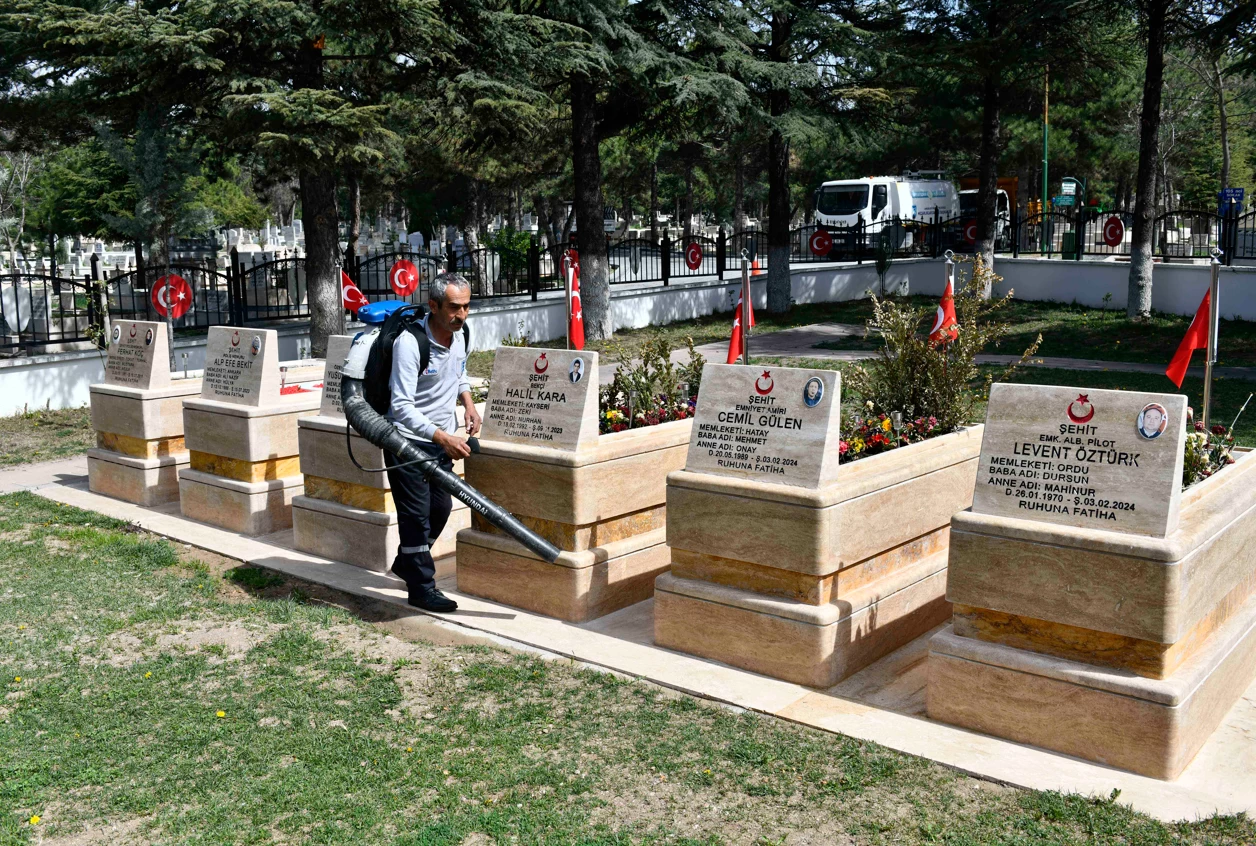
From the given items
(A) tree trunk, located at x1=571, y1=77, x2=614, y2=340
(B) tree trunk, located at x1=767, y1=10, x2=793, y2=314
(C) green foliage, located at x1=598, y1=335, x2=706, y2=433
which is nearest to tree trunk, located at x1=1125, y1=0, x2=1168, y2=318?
(B) tree trunk, located at x1=767, y1=10, x2=793, y2=314

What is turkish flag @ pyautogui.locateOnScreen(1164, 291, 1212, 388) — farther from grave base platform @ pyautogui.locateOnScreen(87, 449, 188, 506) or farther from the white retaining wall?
the white retaining wall

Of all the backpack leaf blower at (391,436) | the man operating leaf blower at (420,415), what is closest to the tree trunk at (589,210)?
the man operating leaf blower at (420,415)

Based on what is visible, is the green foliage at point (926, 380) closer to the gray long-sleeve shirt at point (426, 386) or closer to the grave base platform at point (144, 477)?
the gray long-sleeve shirt at point (426, 386)

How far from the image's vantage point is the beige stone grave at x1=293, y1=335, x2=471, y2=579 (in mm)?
7660

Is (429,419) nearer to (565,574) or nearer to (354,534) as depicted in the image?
(565,574)

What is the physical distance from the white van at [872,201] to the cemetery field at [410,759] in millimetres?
31266

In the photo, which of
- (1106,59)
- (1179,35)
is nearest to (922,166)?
(1106,59)

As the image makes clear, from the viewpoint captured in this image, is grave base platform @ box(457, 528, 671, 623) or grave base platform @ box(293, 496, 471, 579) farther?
grave base platform @ box(293, 496, 471, 579)

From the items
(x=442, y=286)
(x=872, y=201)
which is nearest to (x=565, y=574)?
(x=442, y=286)

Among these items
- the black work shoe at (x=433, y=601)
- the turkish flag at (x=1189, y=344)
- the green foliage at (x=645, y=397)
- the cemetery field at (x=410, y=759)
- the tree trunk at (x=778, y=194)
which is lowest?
the cemetery field at (x=410, y=759)

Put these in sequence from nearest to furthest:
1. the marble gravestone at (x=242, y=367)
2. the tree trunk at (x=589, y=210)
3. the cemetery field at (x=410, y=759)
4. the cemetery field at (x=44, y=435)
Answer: the cemetery field at (x=410, y=759) → the marble gravestone at (x=242, y=367) → the cemetery field at (x=44, y=435) → the tree trunk at (x=589, y=210)

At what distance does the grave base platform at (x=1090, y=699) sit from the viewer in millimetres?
4598

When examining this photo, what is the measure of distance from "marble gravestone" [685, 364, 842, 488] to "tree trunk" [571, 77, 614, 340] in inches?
604

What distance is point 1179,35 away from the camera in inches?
771
